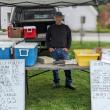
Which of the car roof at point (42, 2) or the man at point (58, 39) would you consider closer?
the car roof at point (42, 2)

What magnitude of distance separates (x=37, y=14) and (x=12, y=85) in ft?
17.1

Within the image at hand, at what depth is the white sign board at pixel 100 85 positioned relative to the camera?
328 inches

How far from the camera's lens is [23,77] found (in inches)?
331

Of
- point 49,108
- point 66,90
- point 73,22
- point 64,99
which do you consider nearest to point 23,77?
point 49,108

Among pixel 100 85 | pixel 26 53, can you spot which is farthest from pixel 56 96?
pixel 100 85

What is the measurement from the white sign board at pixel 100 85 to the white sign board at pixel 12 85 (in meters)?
1.15

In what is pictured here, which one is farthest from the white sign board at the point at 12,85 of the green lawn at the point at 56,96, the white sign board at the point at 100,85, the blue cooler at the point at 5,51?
the white sign board at the point at 100,85

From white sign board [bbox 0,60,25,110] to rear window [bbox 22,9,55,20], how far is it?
192 inches

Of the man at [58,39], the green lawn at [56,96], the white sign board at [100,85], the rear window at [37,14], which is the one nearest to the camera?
the white sign board at [100,85]

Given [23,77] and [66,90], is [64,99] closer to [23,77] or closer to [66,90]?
[66,90]

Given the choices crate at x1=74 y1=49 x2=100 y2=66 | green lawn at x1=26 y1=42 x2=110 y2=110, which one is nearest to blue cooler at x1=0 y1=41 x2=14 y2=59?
green lawn at x1=26 y1=42 x2=110 y2=110

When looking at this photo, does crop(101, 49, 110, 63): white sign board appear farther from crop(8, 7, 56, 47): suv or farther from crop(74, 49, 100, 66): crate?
crop(8, 7, 56, 47): suv

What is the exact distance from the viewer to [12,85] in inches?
333

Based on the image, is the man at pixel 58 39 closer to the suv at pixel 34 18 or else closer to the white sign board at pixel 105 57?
the white sign board at pixel 105 57
